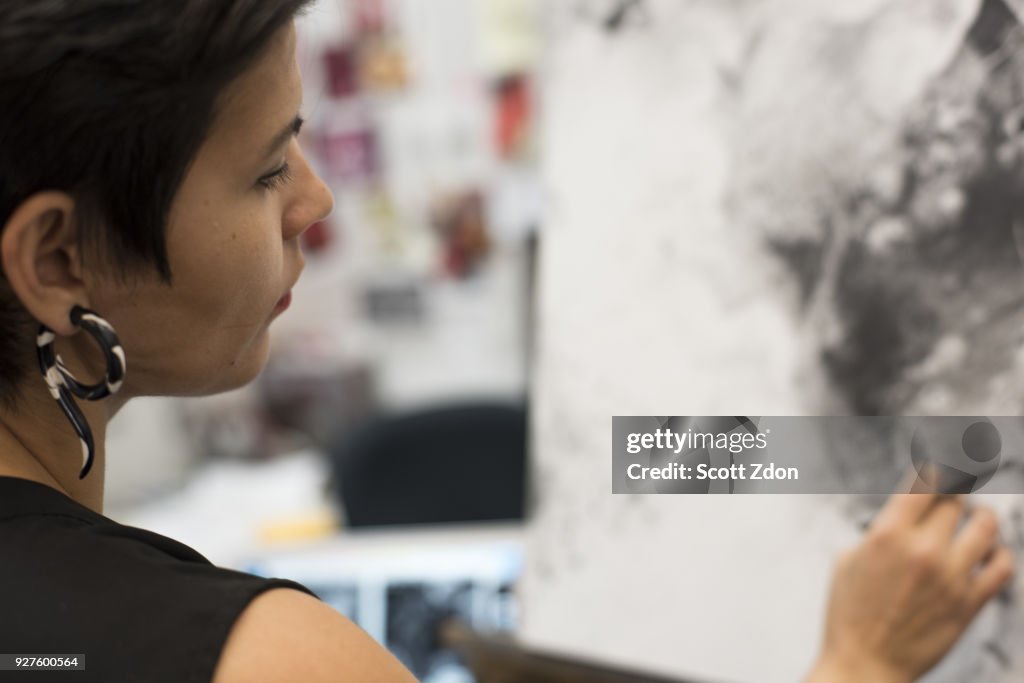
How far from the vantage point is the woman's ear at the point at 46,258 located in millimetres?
504

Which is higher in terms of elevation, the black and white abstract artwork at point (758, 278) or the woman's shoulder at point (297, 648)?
the black and white abstract artwork at point (758, 278)

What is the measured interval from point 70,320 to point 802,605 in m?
0.60

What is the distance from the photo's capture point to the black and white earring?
1.77ft

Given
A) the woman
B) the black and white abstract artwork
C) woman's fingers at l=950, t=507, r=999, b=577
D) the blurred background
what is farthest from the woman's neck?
woman's fingers at l=950, t=507, r=999, b=577

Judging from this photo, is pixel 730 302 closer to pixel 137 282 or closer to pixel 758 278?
pixel 758 278

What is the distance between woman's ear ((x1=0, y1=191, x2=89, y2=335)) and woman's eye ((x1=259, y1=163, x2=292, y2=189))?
10cm

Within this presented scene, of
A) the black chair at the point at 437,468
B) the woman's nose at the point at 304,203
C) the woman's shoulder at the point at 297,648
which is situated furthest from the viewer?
the black chair at the point at 437,468

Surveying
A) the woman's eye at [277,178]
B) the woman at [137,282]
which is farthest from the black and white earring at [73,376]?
the woman's eye at [277,178]

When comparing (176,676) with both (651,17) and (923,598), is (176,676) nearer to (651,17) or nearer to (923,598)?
(923,598)

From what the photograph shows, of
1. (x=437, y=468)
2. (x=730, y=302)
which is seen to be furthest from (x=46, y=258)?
(x=437, y=468)

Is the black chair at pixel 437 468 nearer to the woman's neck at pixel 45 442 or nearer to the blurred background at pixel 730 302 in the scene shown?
the blurred background at pixel 730 302

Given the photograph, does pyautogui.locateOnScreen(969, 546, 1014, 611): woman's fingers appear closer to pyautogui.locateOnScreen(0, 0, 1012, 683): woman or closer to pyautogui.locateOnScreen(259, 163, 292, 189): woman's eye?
pyautogui.locateOnScreen(0, 0, 1012, 683): woman

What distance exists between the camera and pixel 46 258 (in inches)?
20.7

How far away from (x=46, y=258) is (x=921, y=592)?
60 cm
